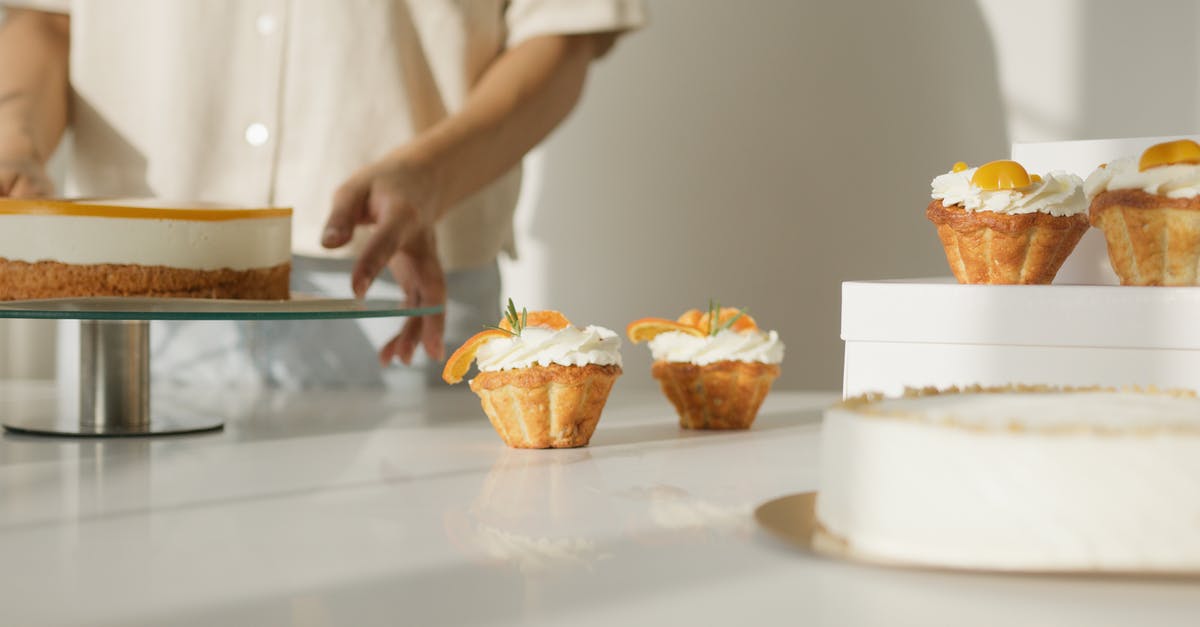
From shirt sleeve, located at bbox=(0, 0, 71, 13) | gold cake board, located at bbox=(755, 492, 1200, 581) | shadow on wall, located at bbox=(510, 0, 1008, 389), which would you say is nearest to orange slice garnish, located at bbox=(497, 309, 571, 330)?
gold cake board, located at bbox=(755, 492, 1200, 581)

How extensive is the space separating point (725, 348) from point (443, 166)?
58 centimetres

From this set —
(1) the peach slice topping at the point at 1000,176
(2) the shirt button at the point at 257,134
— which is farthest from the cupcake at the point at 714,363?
(2) the shirt button at the point at 257,134

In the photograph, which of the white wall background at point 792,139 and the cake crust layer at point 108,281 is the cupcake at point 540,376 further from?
the white wall background at point 792,139

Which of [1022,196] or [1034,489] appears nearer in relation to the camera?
[1034,489]

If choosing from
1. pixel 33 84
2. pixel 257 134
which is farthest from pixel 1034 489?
pixel 33 84

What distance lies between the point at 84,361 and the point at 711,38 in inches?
73.1

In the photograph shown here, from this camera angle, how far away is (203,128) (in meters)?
1.67

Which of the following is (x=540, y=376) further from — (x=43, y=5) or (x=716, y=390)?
(x=43, y=5)

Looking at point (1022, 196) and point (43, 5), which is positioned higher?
point (43, 5)

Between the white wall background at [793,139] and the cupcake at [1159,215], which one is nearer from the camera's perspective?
the cupcake at [1159,215]

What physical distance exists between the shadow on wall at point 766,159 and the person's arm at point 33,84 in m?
1.29

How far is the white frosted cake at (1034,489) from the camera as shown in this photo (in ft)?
1.61

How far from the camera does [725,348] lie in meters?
1.05

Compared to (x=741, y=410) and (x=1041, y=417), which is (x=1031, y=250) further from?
(x=1041, y=417)
